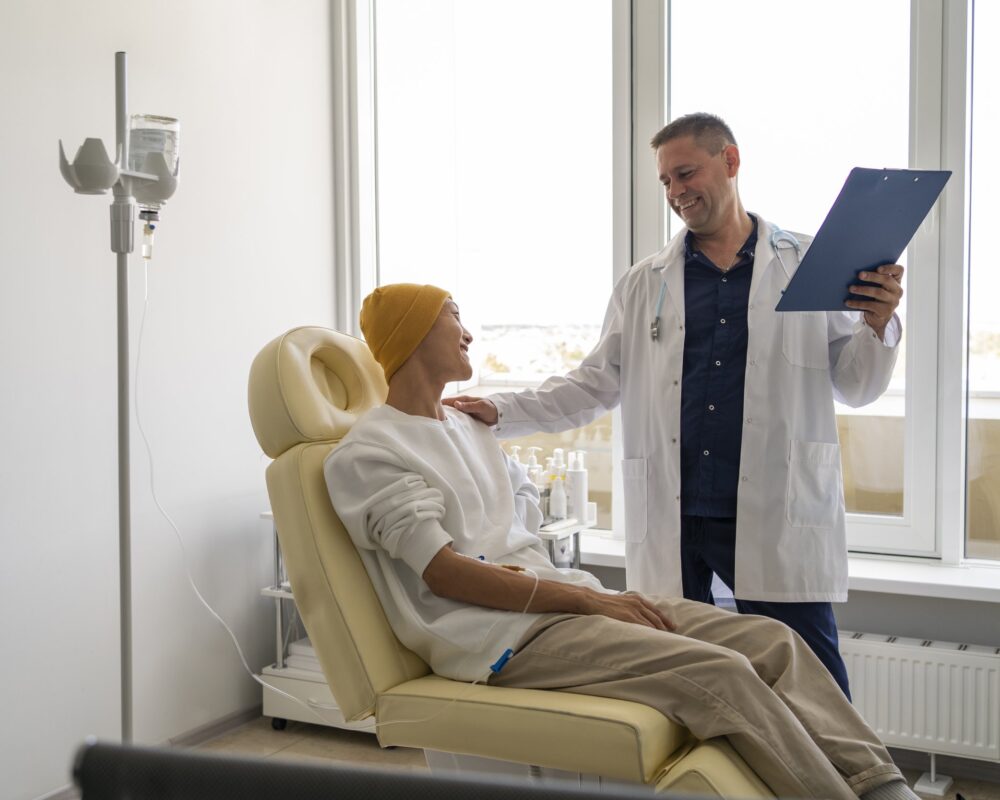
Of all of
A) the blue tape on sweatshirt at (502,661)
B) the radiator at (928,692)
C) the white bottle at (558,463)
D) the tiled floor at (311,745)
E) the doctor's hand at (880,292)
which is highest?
the doctor's hand at (880,292)

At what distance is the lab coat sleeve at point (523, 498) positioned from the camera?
192 cm

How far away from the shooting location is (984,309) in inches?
102

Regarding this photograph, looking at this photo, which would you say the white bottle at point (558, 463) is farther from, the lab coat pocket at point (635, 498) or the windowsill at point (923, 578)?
the windowsill at point (923, 578)

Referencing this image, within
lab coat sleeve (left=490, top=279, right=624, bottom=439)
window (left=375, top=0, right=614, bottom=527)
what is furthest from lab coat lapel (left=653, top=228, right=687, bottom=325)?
window (left=375, top=0, right=614, bottom=527)

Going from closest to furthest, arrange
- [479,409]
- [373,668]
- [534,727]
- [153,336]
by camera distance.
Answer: [534,727] → [373,668] → [479,409] → [153,336]

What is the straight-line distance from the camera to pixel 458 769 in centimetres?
163

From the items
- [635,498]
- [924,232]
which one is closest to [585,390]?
[635,498]

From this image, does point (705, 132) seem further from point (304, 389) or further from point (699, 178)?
point (304, 389)

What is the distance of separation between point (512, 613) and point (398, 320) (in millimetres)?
541

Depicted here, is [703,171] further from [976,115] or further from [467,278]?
[467,278]

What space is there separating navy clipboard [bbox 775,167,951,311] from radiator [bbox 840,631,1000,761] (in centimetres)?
107

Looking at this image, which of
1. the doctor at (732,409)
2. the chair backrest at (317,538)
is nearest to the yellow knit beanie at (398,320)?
the chair backrest at (317,538)

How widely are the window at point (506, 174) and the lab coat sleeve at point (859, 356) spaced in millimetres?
1098

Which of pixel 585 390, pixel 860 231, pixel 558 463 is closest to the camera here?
pixel 860 231
